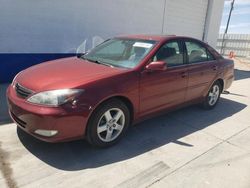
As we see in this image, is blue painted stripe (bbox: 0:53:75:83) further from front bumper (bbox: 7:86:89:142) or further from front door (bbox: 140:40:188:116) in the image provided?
front door (bbox: 140:40:188:116)

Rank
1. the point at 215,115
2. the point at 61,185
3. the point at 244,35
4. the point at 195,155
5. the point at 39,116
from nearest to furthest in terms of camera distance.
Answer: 1. the point at 61,185
2. the point at 39,116
3. the point at 195,155
4. the point at 215,115
5. the point at 244,35

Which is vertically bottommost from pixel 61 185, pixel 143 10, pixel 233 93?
pixel 233 93

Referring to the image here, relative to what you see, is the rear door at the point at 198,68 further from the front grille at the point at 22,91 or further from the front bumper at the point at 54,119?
the front grille at the point at 22,91

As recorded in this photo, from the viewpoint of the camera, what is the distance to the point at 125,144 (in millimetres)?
3633

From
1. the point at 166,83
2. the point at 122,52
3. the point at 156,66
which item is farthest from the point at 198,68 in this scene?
the point at 122,52

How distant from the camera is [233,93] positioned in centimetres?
723

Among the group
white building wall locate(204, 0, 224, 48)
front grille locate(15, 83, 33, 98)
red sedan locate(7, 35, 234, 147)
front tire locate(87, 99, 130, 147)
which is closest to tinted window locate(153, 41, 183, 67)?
red sedan locate(7, 35, 234, 147)

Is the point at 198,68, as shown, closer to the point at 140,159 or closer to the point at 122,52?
the point at 122,52

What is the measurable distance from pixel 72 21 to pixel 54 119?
4.62 metres

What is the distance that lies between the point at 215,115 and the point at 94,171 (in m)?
3.16

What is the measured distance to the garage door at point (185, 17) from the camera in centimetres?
961

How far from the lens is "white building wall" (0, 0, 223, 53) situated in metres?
6.01

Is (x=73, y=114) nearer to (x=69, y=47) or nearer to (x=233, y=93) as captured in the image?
(x=69, y=47)

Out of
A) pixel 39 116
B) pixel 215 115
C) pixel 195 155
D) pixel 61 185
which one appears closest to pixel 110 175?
pixel 61 185
